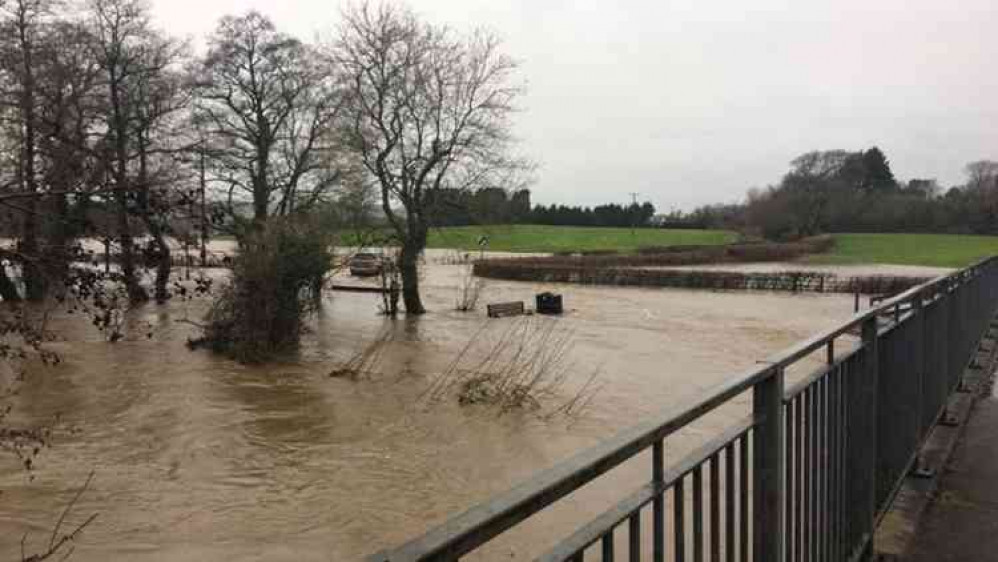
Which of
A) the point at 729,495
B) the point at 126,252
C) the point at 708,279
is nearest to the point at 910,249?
the point at 708,279

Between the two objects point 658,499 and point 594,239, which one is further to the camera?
point 594,239

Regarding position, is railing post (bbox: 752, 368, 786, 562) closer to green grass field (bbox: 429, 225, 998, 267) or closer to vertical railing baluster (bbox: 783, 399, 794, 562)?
vertical railing baluster (bbox: 783, 399, 794, 562)

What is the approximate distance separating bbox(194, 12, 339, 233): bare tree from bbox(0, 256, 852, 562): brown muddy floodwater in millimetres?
12866

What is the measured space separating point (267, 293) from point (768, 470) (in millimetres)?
18779

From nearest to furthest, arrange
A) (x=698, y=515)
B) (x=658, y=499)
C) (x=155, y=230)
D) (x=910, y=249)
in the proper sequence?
(x=658, y=499)
(x=698, y=515)
(x=155, y=230)
(x=910, y=249)

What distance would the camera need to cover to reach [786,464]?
9.37 feet

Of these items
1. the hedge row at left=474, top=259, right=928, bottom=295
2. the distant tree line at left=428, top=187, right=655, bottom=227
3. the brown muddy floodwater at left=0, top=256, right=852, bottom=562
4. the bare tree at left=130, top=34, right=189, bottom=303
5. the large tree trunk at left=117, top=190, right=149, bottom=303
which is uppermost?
the bare tree at left=130, top=34, right=189, bottom=303

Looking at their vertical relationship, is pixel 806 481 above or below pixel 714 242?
below

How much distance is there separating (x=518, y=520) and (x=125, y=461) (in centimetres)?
1089

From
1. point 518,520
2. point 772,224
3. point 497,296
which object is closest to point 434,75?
point 497,296

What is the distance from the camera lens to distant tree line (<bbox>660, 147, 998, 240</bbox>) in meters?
89.9

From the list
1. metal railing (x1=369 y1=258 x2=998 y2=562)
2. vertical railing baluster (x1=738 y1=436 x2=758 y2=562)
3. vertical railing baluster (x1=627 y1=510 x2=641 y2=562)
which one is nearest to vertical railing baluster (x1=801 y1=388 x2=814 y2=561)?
metal railing (x1=369 y1=258 x2=998 y2=562)

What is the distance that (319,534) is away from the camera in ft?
26.8

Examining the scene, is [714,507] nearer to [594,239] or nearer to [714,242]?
[714,242]
